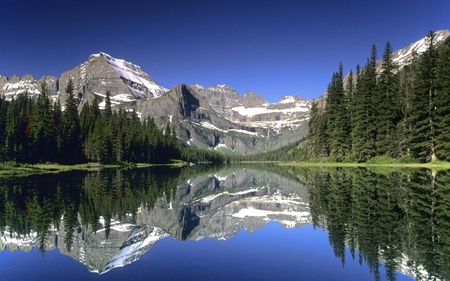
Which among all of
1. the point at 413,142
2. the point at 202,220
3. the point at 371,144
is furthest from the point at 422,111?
the point at 202,220

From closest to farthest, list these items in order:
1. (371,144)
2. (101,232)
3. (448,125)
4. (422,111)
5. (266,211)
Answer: (101,232) < (266,211) < (448,125) < (422,111) < (371,144)

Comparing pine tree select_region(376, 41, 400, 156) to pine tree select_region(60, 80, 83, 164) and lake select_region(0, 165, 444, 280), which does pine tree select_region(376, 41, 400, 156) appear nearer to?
lake select_region(0, 165, 444, 280)

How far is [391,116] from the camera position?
78.9 m

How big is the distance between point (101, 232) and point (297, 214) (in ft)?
42.8

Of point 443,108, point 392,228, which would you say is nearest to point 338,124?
point 443,108

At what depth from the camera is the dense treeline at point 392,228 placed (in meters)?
12.8

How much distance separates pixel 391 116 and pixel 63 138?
84400mm

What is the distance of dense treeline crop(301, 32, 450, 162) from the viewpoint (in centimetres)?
6153

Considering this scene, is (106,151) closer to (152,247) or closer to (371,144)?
(371,144)

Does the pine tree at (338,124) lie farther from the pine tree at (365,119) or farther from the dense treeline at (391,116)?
the pine tree at (365,119)

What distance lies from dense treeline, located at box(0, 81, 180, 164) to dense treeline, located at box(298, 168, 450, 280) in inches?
3320

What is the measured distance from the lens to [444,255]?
43.0ft

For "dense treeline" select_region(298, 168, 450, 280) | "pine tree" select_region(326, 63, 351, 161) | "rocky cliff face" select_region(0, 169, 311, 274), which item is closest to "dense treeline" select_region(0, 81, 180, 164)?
"pine tree" select_region(326, 63, 351, 161)

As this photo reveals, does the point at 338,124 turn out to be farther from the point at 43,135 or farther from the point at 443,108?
the point at 43,135
